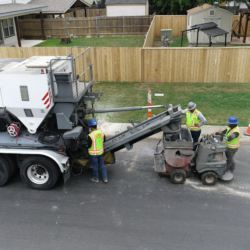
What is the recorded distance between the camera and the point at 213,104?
11.5m

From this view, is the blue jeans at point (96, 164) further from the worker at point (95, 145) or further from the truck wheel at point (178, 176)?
the truck wheel at point (178, 176)

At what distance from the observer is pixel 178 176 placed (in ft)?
21.8

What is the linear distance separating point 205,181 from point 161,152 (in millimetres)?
1234

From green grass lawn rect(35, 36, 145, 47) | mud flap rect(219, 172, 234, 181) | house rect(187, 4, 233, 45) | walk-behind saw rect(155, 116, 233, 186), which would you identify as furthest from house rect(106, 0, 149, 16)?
mud flap rect(219, 172, 234, 181)

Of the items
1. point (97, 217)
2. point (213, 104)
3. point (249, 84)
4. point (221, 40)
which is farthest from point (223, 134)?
point (221, 40)

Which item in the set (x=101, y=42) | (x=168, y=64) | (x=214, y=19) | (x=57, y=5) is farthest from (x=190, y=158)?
(x=57, y=5)

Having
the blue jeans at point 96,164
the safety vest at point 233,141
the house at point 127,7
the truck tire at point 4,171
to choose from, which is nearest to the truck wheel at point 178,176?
the safety vest at point 233,141

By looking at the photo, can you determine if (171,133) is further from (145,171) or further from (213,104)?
(213,104)

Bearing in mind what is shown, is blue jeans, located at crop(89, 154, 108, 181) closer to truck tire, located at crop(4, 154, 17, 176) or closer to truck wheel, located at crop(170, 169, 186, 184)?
truck wheel, located at crop(170, 169, 186, 184)

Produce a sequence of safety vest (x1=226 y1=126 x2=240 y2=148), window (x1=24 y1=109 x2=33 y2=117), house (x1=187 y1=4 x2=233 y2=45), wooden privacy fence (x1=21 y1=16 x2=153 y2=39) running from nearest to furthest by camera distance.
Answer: window (x1=24 y1=109 x2=33 y2=117)
safety vest (x1=226 y1=126 x2=240 y2=148)
house (x1=187 y1=4 x2=233 y2=45)
wooden privacy fence (x1=21 y1=16 x2=153 y2=39)

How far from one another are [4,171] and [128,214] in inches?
120

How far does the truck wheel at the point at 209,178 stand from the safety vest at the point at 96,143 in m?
2.47

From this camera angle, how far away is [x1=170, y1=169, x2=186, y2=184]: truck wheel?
658cm

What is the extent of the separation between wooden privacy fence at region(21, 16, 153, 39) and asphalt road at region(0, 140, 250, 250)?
22909mm
